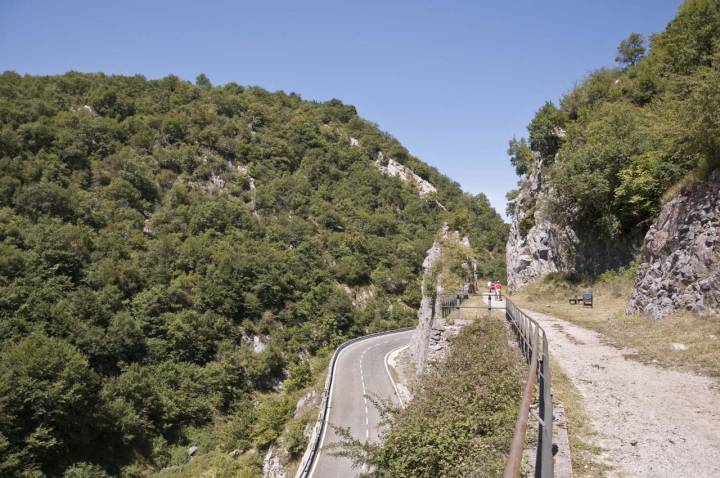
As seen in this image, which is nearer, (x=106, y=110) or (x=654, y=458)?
(x=654, y=458)

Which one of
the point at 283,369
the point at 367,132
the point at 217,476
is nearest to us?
the point at 217,476

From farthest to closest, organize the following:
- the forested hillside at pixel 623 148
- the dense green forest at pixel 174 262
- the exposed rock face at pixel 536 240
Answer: the dense green forest at pixel 174 262 < the exposed rock face at pixel 536 240 < the forested hillside at pixel 623 148

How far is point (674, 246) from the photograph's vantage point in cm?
1366

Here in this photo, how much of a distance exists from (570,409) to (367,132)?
115 meters

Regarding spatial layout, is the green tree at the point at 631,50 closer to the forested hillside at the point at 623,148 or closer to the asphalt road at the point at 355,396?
the forested hillside at the point at 623,148

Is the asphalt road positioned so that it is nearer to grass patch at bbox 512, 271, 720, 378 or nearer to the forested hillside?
grass patch at bbox 512, 271, 720, 378

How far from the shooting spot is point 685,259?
1275 centimetres

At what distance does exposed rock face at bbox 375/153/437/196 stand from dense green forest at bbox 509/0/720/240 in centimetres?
7058

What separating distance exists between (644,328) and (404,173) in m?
96.0

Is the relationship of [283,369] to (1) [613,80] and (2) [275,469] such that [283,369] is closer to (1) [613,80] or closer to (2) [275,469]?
(2) [275,469]

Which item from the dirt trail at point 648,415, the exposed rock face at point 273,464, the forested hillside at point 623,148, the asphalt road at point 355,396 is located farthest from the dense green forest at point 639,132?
the exposed rock face at point 273,464

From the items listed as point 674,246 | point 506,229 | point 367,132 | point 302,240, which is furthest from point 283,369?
point 367,132

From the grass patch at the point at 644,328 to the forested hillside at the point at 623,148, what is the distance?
9.21 feet

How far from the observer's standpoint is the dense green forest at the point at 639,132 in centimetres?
1349
